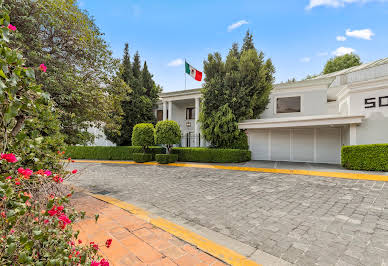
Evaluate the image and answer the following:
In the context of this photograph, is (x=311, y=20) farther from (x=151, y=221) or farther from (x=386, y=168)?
(x=151, y=221)

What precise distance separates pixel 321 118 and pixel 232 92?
541 centimetres

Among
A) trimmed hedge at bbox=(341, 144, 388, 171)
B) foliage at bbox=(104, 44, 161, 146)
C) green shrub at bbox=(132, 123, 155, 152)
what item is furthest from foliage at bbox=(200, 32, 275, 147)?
foliage at bbox=(104, 44, 161, 146)

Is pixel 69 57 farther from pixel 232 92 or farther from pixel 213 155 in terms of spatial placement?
pixel 232 92

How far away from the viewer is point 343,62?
25156 millimetres

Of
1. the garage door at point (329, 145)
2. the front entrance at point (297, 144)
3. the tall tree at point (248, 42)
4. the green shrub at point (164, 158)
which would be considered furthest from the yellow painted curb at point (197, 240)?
the tall tree at point (248, 42)

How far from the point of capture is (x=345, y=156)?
855 cm

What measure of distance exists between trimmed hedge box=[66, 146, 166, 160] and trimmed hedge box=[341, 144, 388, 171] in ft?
38.2

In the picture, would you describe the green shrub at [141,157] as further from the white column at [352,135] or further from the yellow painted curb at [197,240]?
the white column at [352,135]

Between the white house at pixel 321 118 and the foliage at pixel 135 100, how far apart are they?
4.50m

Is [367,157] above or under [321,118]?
under

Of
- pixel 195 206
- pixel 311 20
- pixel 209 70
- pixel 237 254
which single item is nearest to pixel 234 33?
pixel 209 70

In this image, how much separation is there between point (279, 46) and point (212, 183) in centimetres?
1012

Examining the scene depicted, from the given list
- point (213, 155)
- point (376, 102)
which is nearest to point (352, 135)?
point (376, 102)

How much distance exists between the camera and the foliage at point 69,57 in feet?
13.1
